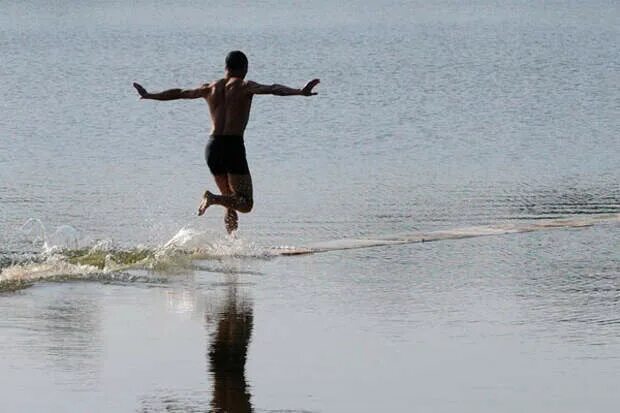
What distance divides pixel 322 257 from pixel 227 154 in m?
1.28

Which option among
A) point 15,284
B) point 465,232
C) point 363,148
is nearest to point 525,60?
point 363,148

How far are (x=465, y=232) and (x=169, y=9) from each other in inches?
3491

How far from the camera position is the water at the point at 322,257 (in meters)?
8.28

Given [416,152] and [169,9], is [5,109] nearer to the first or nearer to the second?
[416,152]

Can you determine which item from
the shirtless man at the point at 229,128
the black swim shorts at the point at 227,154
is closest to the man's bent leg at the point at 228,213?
the shirtless man at the point at 229,128

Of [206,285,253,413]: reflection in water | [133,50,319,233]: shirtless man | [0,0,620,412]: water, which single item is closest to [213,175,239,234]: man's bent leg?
[133,50,319,233]: shirtless man

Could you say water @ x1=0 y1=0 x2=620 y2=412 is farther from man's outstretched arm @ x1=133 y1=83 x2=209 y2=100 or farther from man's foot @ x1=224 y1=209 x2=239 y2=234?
man's outstretched arm @ x1=133 y1=83 x2=209 y2=100

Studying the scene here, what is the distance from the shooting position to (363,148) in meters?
23.1

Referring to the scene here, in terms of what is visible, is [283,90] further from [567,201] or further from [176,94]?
[567,201]

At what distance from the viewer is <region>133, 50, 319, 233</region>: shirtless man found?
1320 cm

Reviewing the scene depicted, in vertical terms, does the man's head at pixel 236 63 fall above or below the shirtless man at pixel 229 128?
above

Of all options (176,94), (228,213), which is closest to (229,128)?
(176,94)

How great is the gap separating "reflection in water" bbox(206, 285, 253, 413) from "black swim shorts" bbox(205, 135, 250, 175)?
2626mm

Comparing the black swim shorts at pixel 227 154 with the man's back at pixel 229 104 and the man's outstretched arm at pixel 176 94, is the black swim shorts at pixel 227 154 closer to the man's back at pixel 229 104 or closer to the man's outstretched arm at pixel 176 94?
the man's back at pixel 229 104
